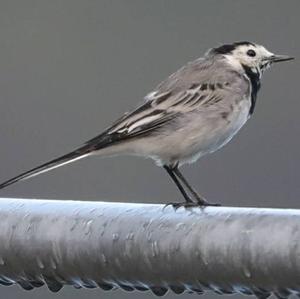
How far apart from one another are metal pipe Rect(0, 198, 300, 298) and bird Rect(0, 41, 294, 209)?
2990mm

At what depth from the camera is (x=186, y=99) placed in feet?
21.8

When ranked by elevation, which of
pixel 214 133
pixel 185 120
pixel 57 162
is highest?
pixel 57 162

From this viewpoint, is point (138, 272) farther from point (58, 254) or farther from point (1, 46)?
point (1, 46)

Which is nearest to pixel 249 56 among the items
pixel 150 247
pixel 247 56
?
pixel 247 56

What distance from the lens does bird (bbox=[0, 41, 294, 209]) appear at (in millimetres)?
6367

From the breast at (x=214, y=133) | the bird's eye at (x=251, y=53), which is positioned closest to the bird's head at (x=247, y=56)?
the bird's eye at (x=251, y=53)

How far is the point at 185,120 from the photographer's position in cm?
656

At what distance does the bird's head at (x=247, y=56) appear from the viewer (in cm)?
719

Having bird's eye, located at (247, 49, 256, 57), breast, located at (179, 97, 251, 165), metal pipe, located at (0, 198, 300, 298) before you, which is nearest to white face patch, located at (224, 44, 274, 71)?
bird's eye, located at (247, 49, 256, 57)

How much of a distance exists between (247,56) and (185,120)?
2.83ft

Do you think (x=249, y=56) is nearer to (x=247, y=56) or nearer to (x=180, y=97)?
(x=247, y=56)

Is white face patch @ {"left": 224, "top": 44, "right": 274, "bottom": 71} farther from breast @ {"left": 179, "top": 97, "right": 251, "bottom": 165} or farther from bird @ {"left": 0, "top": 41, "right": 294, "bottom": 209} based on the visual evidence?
breast @ {"left": 179, "top": 97, "right": 251, "bottom": 165}

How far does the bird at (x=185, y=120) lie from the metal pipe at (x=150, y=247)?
9.81 ft

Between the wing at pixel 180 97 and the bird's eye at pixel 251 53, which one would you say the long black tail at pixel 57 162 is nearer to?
the wing at pixel 180 97
